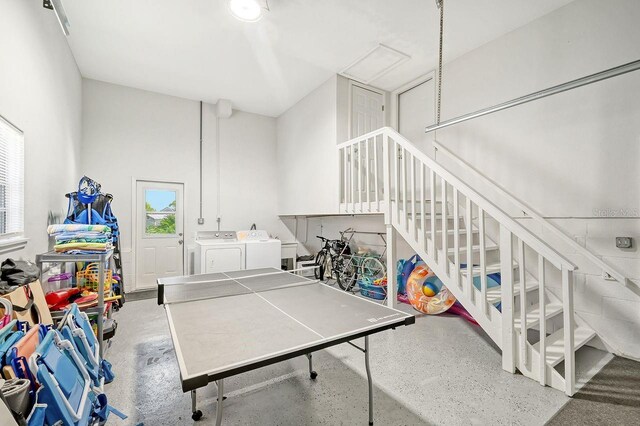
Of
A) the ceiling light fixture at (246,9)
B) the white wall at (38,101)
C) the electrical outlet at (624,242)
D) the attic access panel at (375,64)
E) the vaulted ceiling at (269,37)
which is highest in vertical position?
the vaulted ceiling at (269,37)

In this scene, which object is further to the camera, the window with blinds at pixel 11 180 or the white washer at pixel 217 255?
the white washer at pixel 217 255

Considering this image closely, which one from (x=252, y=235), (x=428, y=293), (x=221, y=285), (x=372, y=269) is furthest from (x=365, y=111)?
(x=221, y=285)

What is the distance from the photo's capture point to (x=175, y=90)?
15.7ft

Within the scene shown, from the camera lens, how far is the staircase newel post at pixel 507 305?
216 cm

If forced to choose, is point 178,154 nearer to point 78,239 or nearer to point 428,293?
point 78,239

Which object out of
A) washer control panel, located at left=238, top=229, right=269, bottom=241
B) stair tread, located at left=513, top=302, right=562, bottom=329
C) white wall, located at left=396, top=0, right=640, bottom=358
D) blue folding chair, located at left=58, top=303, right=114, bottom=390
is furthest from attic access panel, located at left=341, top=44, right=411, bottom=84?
blue folding chair, located at left=58, top=303, right=114, bottom=390

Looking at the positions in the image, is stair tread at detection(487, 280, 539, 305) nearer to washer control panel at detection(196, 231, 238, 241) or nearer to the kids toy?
the kids toy

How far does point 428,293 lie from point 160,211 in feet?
15.0

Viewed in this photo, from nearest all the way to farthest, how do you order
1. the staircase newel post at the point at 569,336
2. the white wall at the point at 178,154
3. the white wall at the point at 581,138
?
the staircase newel post at the point at 569,336 → the white wall at the point at 581,138 → the white wall at the point at 178,154

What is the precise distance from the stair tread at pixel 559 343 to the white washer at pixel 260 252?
383 cm

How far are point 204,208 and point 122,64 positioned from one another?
2.52 m

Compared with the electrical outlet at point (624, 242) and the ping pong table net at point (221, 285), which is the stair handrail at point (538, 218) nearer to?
the electrical outlet at point (624, 242)

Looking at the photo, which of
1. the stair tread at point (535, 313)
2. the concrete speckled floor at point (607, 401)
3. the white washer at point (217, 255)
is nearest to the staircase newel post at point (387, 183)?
the stair tread at point (535, 313)

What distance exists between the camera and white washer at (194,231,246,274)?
4539 millimetres
